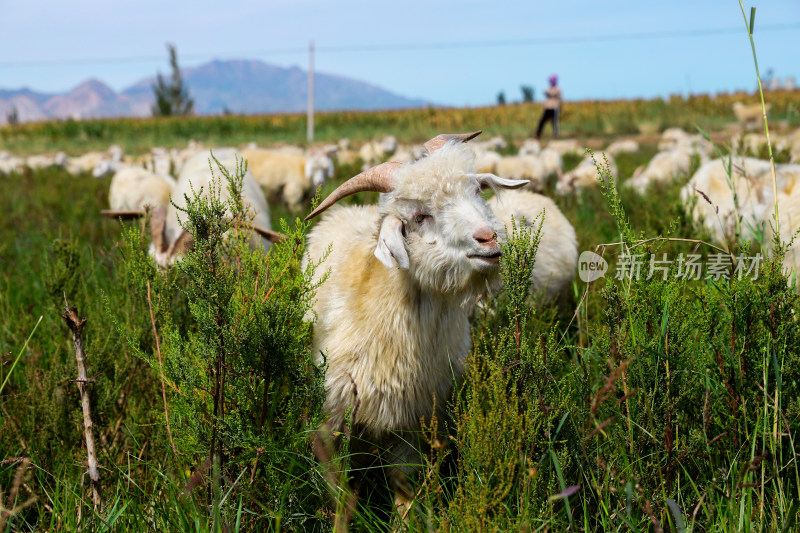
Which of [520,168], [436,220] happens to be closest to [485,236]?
[436,220]

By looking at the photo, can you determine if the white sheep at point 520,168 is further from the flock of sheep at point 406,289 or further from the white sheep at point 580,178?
the flock of sheep at point 406,289

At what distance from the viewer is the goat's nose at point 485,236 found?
234cm

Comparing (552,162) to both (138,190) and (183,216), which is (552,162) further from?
(183,216)

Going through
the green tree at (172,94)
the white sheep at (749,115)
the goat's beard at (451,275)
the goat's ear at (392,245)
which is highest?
Result: the green tree at (172,94)

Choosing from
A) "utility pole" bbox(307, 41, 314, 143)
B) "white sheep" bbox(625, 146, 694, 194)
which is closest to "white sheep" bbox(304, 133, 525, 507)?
"white sheep" bbox(625, 146, 694, 194)

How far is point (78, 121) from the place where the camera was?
126 feet

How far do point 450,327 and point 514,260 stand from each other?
2.39 feet

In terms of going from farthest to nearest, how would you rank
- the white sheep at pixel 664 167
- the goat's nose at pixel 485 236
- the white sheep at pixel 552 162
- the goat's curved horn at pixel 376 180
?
1. the white sheep at pixel 552 162
2. the white sheep at pixel 664 167
3. the goat's curved horn at pixel 376 180
4. the goat's nose at pixel 485 236

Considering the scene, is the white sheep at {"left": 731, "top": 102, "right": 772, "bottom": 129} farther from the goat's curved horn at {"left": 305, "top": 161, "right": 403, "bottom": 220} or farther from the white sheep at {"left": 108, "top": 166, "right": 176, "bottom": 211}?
the goat's curved horn at {"left": 305, "top": 161, "right": 403, "bottom": 220}

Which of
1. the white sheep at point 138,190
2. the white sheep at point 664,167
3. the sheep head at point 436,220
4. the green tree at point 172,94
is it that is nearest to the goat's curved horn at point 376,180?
the sheep head at point 436,220

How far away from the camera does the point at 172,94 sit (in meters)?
63.2

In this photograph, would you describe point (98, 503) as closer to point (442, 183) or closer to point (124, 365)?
point (124, 365)

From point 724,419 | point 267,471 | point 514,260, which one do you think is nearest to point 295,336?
point 267,471

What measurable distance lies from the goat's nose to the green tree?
205 ft
